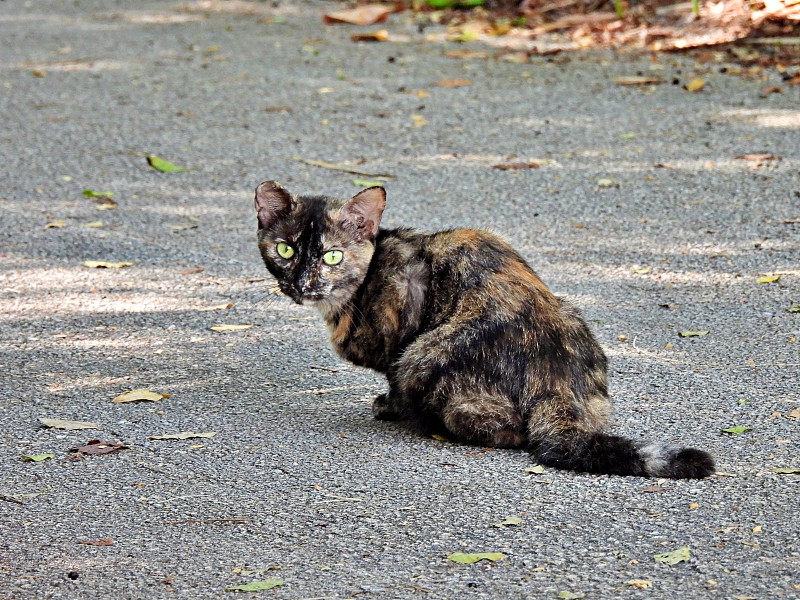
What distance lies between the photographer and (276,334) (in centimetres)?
587

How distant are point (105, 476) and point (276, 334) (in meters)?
1.75

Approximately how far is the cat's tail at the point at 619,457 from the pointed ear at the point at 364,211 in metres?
1.21

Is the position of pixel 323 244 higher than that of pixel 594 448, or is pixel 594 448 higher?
pixel 323 244

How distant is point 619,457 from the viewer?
410 centimetres

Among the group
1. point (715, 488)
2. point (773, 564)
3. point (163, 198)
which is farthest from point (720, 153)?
point (773, 564)

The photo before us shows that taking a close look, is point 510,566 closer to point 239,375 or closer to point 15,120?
point 239,375

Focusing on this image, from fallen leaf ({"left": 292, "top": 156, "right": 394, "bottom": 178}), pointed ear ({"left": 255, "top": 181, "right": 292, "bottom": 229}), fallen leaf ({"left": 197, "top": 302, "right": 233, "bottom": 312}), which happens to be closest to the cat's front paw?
pointed ear ({"left": 255, "top": 181, "right": 292, "bottom": 229})

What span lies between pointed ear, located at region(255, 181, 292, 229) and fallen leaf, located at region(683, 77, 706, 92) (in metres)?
5.76

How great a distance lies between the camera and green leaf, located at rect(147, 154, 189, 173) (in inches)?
335

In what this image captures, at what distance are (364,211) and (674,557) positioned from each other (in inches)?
79.5

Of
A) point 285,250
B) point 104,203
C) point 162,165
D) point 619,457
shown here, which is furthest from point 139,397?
point 162,165

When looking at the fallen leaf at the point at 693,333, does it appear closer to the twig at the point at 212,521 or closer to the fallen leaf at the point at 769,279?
the fallen leaf at the point at 769,279

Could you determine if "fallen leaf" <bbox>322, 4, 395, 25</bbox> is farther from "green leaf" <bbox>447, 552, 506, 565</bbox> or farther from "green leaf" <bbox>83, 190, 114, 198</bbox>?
"green leaf" <bbox>447, 552, 506, 565</bbox>

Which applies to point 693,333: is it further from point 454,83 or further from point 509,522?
point 454,83
